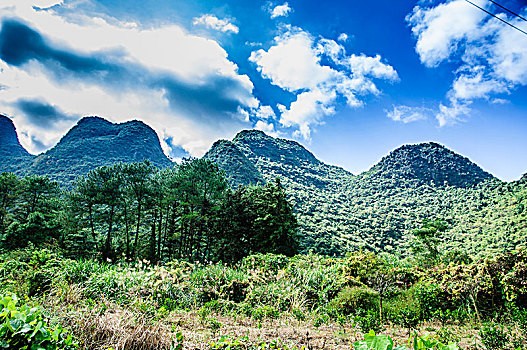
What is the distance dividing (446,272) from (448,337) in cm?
265

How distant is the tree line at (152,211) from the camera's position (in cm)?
1878

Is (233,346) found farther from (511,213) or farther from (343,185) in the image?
(343,185)

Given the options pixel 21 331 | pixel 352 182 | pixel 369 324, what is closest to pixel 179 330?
pixel 21 331

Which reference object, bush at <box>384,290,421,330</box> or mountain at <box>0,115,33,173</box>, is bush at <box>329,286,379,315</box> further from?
mountain at <box>0,115,33,173</box>

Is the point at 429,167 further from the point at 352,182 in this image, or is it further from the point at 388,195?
the point at 352,182

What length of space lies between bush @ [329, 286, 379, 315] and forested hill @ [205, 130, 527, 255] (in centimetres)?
2809

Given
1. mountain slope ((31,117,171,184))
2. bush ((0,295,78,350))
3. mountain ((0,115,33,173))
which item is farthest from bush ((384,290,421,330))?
mountain ((0,115,33,173))

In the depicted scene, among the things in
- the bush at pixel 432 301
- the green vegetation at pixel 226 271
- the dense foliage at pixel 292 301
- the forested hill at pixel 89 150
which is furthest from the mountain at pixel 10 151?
the bush at pixel 432 301

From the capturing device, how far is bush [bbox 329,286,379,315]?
18.3 ft

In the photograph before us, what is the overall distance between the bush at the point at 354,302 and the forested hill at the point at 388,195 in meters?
28.1

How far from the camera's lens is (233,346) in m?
2.92

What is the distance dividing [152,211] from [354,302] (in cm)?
2080

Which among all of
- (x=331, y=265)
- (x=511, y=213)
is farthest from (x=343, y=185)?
(x=331, y=265)

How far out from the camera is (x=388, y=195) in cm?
8144
